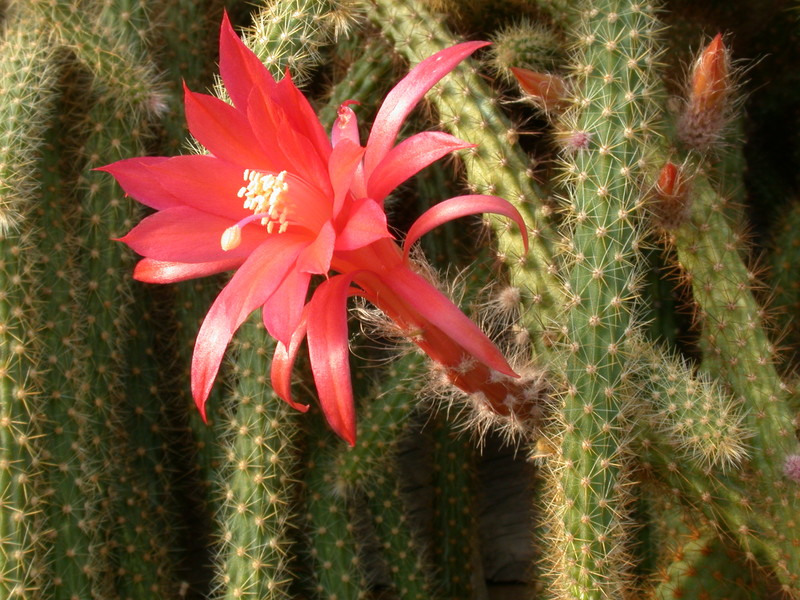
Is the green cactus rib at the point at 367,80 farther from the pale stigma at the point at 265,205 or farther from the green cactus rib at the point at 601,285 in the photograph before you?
the pale stigma at the point at 265,205

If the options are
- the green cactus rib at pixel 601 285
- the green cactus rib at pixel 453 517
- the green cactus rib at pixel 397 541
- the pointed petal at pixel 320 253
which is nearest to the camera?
the pointed petal at pixel 320 253

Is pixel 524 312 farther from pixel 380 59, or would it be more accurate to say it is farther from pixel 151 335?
pixel 151 335

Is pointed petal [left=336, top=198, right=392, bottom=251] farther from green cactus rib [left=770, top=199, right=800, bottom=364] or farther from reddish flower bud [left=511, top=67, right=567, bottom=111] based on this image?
green cactus rib [left=770, top=199, right=800, bottom=364]

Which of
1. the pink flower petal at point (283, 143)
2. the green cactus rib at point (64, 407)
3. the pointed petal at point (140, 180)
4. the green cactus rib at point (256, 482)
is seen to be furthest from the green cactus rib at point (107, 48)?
the pink flower petal at point (283, 143)

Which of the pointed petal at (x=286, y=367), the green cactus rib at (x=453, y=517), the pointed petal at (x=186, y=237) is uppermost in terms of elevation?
the pointed petal at (x=186, y=237)

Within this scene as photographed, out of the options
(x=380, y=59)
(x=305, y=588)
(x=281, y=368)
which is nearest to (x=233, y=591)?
(x=305, y=588)

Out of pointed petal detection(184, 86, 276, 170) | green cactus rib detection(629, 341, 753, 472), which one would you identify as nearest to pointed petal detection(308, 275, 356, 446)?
pointed petal detection(184, 86, 276, 170)

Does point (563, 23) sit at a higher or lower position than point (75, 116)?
lower
